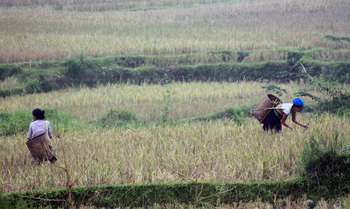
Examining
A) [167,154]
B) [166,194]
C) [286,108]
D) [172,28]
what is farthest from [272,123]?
[172,28]

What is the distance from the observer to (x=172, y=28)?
19.4 m

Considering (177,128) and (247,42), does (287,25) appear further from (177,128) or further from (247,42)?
(177,128)

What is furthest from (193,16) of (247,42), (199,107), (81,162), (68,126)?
(81,162)

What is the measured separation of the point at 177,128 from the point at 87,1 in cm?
1620

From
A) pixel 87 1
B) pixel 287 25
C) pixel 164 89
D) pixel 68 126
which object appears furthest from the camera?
pixel 87 1

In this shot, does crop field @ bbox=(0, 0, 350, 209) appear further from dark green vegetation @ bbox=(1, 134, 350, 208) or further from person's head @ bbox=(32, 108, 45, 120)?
person's head @ bbox=(32, 108, 45, 120)

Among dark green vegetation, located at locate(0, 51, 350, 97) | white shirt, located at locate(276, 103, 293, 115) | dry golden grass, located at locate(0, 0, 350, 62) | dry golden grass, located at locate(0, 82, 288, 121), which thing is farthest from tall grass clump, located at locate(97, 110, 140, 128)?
dry golden grass, located at locate(0, 0, 350, 62)

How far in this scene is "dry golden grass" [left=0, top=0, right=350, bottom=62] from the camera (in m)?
16.3

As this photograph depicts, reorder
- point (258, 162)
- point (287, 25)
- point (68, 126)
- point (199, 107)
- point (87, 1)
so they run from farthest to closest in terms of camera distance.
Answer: point (87, 1), point (287, 25), point (199, 107), point (68, 126), point (258, 162)

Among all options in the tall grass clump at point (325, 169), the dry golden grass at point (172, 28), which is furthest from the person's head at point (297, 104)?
the dry golden grass at point (172, 28)

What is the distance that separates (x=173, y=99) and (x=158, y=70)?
94.1 inches

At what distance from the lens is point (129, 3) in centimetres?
2455

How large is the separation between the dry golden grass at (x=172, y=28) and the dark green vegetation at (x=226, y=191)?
29.2ft

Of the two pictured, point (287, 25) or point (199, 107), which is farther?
point (287, 25)
